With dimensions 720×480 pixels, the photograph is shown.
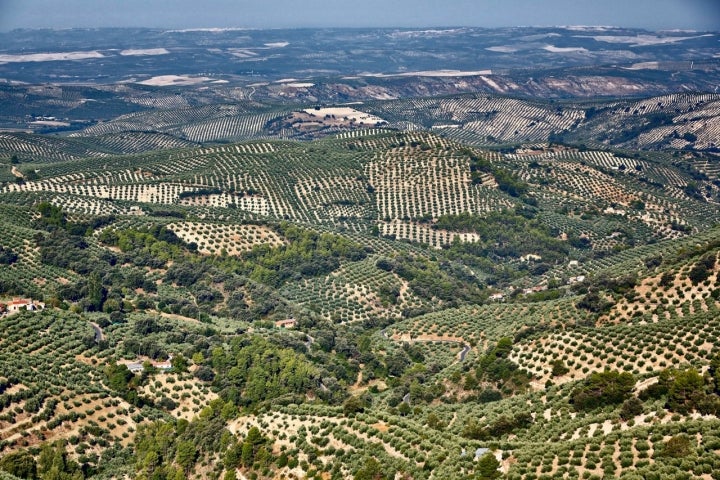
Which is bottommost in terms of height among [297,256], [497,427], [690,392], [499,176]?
[297,256]

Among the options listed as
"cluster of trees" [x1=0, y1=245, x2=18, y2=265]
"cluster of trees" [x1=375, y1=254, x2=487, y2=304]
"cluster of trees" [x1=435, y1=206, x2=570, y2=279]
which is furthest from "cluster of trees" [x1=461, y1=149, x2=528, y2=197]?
"cluster of trees" [x1=0, y1=245, x2=18, y2=265]

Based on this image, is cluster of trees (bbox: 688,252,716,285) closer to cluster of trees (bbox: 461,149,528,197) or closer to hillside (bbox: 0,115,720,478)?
hillside (bbox: 0,115,720,478)

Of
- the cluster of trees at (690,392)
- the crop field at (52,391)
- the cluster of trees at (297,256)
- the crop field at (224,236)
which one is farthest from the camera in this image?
the crop field at (224,236)

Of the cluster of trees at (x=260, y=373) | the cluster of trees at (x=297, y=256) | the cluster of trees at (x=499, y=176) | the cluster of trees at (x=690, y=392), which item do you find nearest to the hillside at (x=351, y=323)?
the cluster of trees at (x=690, y=392)

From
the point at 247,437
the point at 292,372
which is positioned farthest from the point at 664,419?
the point at 292,372

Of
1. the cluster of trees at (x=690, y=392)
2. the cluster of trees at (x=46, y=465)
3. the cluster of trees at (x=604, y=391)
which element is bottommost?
the cluster of trees at (x=46, y=465)

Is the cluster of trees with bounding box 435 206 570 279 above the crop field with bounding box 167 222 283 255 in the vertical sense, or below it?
below

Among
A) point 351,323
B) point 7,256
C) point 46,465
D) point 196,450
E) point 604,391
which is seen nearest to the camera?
point 604,391

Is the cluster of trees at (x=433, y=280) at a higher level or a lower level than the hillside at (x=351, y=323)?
lower

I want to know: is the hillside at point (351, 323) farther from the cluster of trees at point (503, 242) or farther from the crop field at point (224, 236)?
the cluster of trees at point (503, 242)

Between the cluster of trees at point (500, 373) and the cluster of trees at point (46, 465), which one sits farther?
the cluster of trees at point (500, 373)

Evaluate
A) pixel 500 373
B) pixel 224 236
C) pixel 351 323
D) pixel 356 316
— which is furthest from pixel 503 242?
pixel 500 373

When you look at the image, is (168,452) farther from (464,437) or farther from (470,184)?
(470,184)

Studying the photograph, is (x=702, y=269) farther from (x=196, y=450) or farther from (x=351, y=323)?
(x=196, y=450)
